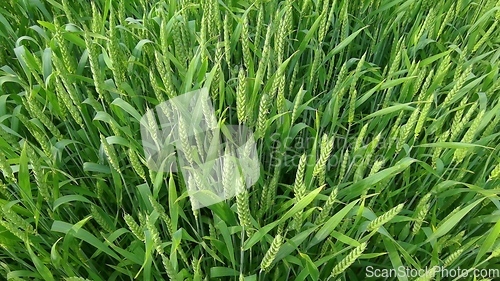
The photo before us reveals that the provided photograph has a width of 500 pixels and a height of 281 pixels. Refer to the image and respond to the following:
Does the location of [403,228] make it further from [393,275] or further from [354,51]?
[354,51]

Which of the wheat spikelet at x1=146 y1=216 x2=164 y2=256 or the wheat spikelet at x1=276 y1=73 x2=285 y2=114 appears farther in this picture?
the wheat spikelet at x1=276 y1=73 x2=285 y2=114

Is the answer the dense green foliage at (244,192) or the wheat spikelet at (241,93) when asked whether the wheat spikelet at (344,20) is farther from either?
the wheat spikelet at (241,93)

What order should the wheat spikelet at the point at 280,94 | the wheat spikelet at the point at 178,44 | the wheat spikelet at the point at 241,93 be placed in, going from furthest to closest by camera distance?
the wheat spikelet at the point at 178,44
the wheat spikelet at the point at 280,94
the wheat spikelet at the point at 241,93

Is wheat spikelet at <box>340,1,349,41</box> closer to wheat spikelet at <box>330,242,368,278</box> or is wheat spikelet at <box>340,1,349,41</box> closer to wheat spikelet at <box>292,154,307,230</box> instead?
wheat spikelet at <box>292,154,307,230</box>

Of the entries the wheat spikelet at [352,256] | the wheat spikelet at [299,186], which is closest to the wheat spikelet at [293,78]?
the wheat spikelet at [299,186]

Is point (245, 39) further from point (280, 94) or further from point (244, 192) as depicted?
point (244, 192)

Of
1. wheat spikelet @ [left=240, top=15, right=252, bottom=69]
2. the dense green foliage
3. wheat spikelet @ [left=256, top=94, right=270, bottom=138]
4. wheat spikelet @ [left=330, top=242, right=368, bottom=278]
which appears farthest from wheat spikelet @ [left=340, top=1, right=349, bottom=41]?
wheat spikelet @ [left=330, top=242, right=368, bottom=278]

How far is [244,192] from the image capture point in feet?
1.99

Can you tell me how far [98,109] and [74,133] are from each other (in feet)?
0.43

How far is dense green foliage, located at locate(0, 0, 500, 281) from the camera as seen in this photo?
802mm

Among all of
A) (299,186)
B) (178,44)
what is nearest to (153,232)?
(299,186)

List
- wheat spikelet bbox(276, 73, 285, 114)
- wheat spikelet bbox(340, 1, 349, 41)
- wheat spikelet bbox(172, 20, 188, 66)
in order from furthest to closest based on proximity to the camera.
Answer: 1. wheat spikelet bbox(340, 1, 349, 41)
2. wheat spikelet bbox(172, 20, 188, 66)
3. wheat spikelet bbox(276, 73, 285, 114)

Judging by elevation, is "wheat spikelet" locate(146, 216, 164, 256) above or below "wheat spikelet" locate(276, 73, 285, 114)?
below

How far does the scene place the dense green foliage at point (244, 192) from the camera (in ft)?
2.63
